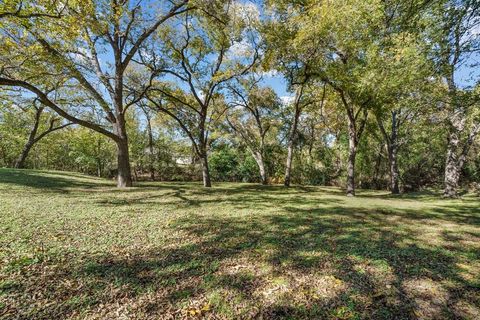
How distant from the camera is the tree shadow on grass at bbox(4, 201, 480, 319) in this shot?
2.18 m

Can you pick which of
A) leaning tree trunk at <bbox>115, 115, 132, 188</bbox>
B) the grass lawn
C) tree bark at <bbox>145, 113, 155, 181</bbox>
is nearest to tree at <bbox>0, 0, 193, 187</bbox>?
leaning tree trunk at <bbox>115, 115, 132, 188</bbox>

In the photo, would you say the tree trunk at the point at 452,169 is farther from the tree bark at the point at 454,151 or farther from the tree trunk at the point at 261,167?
the tree trunk at the point at 261,167

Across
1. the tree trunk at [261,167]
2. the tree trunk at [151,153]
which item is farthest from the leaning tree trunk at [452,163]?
the tree trunk at [151,153]

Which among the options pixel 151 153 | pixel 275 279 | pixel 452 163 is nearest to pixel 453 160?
pixel 452 163

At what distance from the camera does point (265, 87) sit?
55.6 ft

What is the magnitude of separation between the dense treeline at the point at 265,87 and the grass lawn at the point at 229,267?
4208 mm

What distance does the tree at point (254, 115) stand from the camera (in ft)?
51.5

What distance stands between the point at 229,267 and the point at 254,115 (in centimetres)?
1546

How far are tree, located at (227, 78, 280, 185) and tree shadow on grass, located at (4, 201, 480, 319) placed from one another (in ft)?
40.5

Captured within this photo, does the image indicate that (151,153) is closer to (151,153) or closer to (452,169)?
(151,153)

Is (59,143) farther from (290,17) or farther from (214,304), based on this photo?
(214,304)

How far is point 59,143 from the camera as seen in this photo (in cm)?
2642

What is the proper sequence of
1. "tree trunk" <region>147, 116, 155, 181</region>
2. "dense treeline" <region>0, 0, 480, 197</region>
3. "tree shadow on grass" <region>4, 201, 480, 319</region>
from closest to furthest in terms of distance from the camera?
"tree shadow on grass" <region>4, 201, 480, 319</region> → "dense treeline" <region>0, 0, 480, 197</region> → "tree trunk" <region>147, 116, 155, 181</region>

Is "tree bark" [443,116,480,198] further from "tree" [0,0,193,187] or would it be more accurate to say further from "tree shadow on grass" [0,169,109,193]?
"tree shadow on grass" [0,169,109,193]
